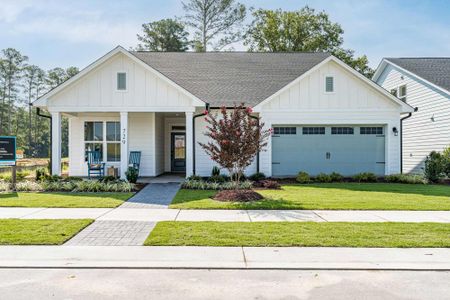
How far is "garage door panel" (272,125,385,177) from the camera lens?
16156 mm

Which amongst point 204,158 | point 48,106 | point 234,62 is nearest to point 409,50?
point 234,62

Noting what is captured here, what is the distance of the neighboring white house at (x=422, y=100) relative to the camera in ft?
56.7

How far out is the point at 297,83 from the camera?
51.7 feet

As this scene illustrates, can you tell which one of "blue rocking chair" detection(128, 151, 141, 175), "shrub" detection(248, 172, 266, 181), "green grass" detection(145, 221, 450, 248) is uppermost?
"blue rocking chair" detection(128, 151, 141, 175)

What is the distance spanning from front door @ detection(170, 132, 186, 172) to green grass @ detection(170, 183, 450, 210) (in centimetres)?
671

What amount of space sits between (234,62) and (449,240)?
15.5 meters

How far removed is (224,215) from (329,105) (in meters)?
9.70

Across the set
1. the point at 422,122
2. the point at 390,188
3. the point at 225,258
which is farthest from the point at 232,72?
the point at 225,258

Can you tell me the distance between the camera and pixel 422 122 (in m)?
18.8

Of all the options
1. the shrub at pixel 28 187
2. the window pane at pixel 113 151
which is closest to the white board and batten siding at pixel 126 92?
the window pane at pixel 113 151

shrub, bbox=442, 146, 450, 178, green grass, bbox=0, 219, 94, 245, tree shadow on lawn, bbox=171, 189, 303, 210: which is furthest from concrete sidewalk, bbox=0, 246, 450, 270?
shrub, bbox=442, 146, 450, 178

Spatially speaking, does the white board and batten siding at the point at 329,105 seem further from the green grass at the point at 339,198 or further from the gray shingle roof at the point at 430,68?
the gray shingle roof at the point at 430,68

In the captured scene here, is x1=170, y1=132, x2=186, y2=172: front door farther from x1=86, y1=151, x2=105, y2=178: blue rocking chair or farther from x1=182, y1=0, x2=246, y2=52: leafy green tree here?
x1=182, y1=0, x2=246, y2=52: leafy green tree

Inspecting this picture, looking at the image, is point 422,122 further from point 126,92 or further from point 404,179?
point 126,92
